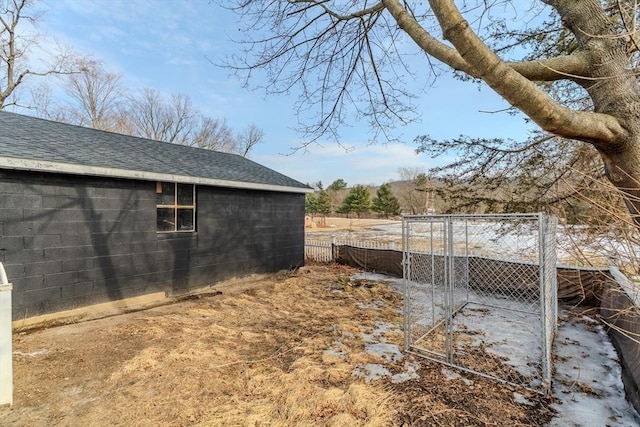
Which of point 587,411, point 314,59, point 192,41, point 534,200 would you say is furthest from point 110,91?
point 587,411

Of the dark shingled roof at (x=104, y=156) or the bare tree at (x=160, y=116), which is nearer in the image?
the dark shingled roof at (x=104, y=156)

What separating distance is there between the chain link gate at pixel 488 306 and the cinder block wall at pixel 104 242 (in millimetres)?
4541

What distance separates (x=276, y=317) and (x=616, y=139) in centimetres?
490

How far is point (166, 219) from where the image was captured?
6.57m

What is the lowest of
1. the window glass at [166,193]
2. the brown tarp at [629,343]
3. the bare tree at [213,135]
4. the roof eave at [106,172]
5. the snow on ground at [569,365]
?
the snow on ground at [569,365]

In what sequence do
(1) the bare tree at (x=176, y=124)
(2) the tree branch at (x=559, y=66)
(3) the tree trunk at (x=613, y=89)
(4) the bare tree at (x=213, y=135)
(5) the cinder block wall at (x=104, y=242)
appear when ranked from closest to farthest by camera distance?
(3) the tree trunk at (x=613, y=89) < (2) the tree branch at (x=559, y=66) < (5) the cinder block wall at (x=104, y=242) < (1) the bare tree at (x=176, y=124) < (4) the bare tree at (x=213, y=135)

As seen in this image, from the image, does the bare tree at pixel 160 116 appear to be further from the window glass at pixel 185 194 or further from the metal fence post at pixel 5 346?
the metal fence post at pixel 5 346

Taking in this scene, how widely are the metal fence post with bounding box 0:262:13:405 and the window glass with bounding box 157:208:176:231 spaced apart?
12.3 ft

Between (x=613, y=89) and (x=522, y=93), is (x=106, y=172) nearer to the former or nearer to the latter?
(x=522, y=93)

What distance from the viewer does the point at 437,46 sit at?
2244 millimetres

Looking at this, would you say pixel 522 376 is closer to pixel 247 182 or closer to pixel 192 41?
pixel 247 182

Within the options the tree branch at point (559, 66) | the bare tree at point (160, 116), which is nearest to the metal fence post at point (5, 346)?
the tree branch at point (559, 66)

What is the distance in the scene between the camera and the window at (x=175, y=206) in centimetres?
647

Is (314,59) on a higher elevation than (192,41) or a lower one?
lower
